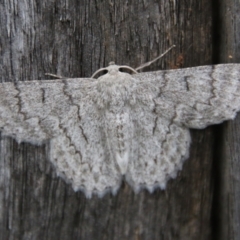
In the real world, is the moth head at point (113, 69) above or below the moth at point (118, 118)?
above

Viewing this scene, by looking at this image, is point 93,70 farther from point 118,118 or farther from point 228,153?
point 228,153

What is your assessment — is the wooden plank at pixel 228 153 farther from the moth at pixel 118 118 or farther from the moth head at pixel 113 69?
the moth head at pixel 113 69

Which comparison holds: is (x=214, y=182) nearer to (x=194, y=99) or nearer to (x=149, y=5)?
(x=194, y=99)

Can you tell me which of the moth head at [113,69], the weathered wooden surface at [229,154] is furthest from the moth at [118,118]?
the weathered wooden surface at [229,154]

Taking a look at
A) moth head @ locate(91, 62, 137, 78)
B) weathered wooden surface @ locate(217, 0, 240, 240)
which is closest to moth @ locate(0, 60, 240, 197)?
moth head @ locate(91, 62, 137, 78)

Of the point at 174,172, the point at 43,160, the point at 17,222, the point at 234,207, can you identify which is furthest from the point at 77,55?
the point at 234,207
